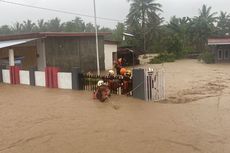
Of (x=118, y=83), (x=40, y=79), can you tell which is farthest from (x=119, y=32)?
(x=118, y=83)

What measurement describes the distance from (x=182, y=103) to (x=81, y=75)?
504cm

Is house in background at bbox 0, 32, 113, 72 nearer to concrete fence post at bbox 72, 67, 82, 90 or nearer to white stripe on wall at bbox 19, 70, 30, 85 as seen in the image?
white stripe on wall at bbox 19, 70, 30, 85

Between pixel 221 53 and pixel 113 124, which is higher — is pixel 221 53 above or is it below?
above

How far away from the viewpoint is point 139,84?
43.4 ft

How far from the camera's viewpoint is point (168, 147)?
302 inches

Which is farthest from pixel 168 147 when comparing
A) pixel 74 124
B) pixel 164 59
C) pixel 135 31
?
pixel 135 31

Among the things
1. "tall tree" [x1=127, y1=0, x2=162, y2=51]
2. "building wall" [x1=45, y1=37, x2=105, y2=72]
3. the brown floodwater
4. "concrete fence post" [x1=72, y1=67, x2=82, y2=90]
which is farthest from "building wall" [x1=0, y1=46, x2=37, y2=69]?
"tall tree" [x1=127, y1=0, x2=162, y2=51]

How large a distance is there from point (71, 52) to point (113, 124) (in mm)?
16125

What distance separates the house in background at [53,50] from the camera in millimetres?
23422

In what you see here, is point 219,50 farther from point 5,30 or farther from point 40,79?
point 5,30

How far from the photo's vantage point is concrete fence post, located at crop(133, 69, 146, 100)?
13.1m

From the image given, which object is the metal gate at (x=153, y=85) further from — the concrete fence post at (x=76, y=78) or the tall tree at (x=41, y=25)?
the tall tree at (x=41, y=25)

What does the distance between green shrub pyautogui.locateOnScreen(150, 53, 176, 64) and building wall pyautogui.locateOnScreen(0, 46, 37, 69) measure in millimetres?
17830

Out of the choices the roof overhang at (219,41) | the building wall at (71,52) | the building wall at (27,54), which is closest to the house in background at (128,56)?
the building wall at (71,52)
